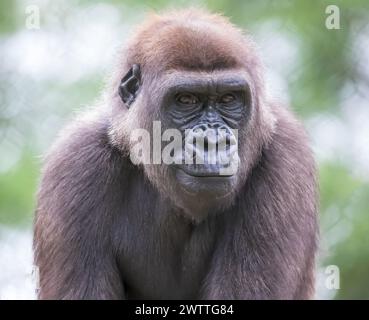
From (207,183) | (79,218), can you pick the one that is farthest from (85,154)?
(207,183)

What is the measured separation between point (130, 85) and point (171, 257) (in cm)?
111

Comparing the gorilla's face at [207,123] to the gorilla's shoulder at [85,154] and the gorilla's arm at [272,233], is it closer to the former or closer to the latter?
the gorilla's arm at [272,233]

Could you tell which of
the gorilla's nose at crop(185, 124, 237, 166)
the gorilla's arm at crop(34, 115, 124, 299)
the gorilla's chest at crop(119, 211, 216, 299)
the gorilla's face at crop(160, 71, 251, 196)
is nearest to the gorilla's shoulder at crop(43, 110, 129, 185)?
the gorilla's arm at crop(34, 115, 124, 299)

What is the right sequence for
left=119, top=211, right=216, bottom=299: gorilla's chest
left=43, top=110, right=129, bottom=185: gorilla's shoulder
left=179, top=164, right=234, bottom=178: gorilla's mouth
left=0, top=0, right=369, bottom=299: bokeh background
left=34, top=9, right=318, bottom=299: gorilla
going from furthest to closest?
1. left=0, top=0, right=369, bottom=299: bokeh background
2. left=43, top=110, right=129, bottom=185: gorilla's shoulder
3. left=119, top=211, right=216, bottom=299: gorilla's chest
4. left=34, top=9, right=318, bottom=299: gorilla
5. left=179, top=164, right=234, bottom=178: gorilla's mouth

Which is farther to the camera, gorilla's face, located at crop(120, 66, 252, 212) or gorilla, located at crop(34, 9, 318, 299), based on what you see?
gorilla, located at crop(34, 9, 318, 299)

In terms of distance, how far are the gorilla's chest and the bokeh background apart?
13.2 feet

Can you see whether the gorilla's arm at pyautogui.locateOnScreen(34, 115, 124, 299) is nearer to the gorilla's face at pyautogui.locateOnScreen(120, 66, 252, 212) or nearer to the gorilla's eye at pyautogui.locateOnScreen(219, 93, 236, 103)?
the gorilla's face at pyautogui.locateOnScreen(120, 66, 252, 212)

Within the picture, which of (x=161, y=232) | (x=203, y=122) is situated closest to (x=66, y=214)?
Result: (x=161, y=232)

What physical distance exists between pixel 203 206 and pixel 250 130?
0.54 meters

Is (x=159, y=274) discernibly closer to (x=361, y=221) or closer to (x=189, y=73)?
(x=189, y=73)

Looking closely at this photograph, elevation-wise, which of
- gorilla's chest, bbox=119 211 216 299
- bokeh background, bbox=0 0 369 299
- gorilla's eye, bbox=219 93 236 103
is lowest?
gorilla's chest, bbox=119 211 216 299

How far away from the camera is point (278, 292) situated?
6445mm

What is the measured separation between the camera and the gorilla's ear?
22.2 feet

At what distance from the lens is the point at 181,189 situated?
6422 millimetres
